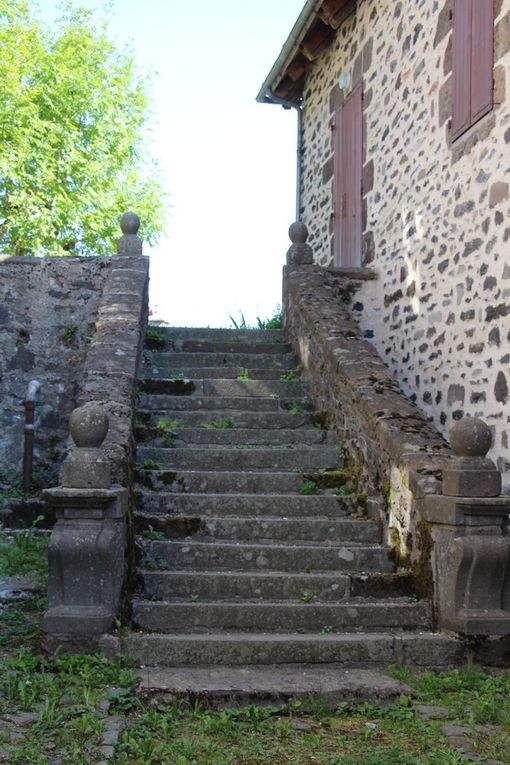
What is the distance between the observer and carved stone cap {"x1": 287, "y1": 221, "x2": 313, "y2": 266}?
28.6 ft

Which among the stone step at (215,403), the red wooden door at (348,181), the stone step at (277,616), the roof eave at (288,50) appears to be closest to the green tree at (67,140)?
the roof eave at (288,50)

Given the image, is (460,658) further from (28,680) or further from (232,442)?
(232,442)

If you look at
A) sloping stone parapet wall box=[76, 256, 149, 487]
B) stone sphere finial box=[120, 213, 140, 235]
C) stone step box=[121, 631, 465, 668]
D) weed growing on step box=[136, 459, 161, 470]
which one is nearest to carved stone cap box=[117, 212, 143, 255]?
stone sphere finial box=[120, 213, 140, 235]

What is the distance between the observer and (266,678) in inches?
162

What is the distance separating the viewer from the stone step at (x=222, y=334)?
8.56 meters

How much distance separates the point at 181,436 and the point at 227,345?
1.89 meters

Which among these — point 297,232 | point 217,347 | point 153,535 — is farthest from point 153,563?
point 297,232

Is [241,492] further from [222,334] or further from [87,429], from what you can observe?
[222,334]

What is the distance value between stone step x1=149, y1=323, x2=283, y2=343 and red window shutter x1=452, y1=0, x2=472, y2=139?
2.89 m

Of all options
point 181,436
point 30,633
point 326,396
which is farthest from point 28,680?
point 326,396

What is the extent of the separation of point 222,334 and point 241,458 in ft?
8.73

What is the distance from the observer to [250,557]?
5207 mm

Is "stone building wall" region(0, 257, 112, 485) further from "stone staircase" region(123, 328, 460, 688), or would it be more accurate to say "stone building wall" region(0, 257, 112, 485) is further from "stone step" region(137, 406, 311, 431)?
"stone step" region(137, 406, 311, 431)

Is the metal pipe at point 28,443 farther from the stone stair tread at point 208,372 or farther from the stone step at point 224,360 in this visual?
the stone step at point 224,360
